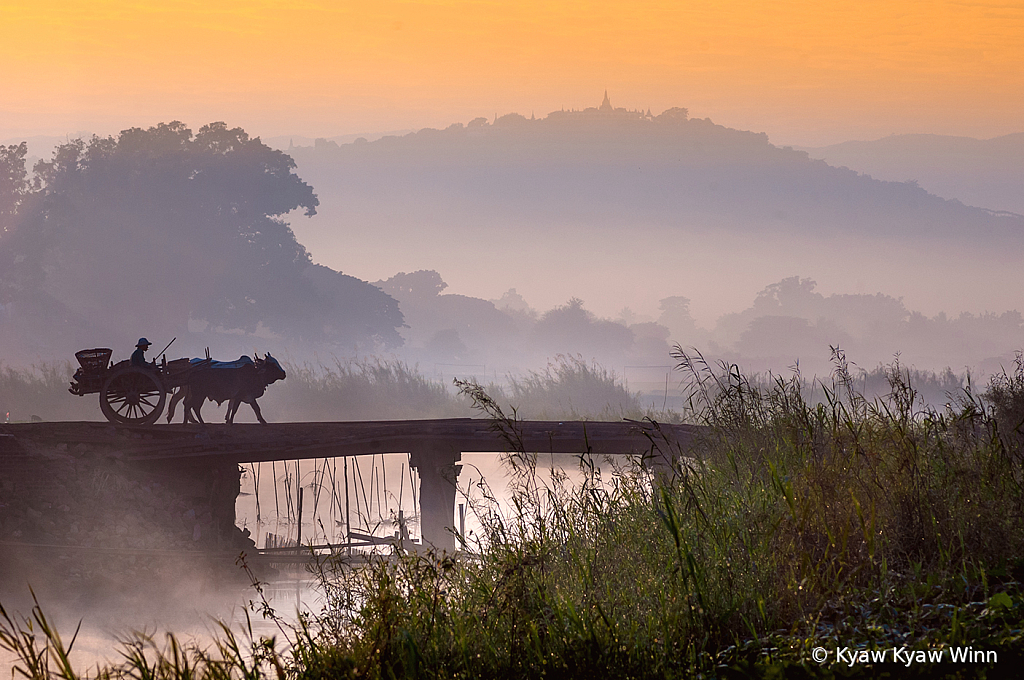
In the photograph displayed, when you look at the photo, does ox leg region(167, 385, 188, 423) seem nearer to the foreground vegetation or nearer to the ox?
the ox

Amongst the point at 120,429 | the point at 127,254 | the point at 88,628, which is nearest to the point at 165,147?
the point at 127,254

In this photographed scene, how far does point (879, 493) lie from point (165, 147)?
35.3 metres

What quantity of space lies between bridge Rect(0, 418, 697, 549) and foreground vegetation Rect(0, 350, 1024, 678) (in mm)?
6010

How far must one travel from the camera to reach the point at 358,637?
429 centimetres

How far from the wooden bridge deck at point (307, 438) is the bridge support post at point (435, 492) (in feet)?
0.29

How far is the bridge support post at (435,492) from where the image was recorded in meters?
11.8

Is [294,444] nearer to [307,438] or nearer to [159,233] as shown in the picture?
[307,438]

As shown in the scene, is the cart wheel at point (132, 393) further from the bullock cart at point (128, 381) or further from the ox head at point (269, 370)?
the ox head at point (269, 370)

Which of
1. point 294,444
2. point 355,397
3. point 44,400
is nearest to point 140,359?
point 294,444

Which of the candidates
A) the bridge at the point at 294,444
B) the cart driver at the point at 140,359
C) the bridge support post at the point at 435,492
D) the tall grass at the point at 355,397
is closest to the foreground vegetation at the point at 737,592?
the bridge at the point at 294,444

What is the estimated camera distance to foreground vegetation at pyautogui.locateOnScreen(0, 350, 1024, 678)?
11.9ft

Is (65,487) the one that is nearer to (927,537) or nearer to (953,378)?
(927,537)

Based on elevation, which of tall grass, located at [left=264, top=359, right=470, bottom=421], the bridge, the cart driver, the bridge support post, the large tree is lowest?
the bridge support post

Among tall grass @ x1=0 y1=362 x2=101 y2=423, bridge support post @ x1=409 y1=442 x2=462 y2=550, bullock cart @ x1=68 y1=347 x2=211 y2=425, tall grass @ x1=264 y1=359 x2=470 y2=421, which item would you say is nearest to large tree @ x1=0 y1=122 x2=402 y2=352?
tall grass @ x1=0 y1=362 x2=101 y2=423
